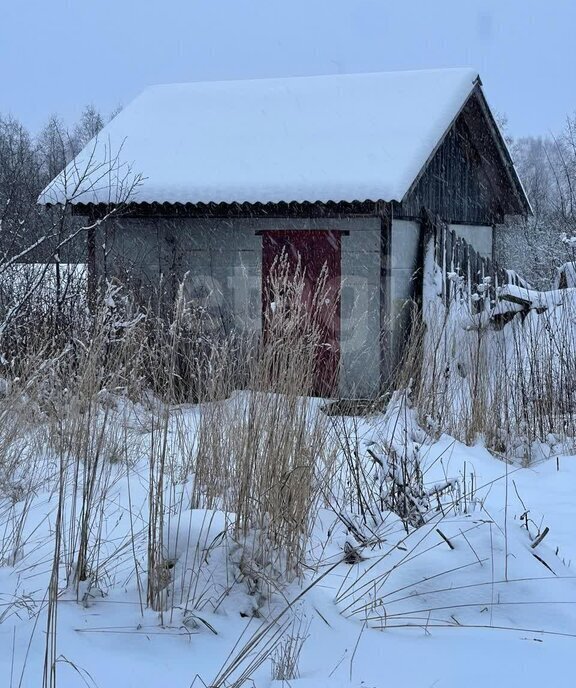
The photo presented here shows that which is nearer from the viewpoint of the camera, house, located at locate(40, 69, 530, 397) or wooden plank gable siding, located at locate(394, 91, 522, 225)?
house, located at locate(40, 69, 530, 397)

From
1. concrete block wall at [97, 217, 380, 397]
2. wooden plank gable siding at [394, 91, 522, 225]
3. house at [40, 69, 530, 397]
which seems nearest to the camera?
house at [40, 69, 530, 397]

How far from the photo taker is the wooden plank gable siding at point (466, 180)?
11.1 meters

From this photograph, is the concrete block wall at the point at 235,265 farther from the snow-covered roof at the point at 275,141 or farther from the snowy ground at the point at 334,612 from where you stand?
the snowy ground at the point at 334,612

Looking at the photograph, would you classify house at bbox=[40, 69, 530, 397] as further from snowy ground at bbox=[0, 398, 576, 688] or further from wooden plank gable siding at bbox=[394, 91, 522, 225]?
snowy ground at bbox=[0, 398, 576, 688]

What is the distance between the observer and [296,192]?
942cm

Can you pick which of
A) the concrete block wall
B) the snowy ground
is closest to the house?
the concrete block wall

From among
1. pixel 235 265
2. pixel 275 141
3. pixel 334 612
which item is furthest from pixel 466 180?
pixel 334 612

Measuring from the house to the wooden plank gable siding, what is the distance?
52mm

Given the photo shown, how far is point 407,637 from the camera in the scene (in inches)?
121

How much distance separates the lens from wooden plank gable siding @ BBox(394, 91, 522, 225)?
11105mm

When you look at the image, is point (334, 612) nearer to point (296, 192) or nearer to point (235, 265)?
point (296, 192)

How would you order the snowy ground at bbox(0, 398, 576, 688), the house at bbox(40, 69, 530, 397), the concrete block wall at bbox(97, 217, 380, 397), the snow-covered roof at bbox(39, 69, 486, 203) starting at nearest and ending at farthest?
1. the snowy ground at bbox(0, 398, 576, 688)
2. the snow-covered roof at bbox(39, 69, 486, 203)
3. the house at bbox(40, 69, 530, 397)
4. the concrete block wall at bbox(97, 217, 380, 397)

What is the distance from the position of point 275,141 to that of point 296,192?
1680 mm

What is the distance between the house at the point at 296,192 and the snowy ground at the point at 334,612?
5567 millimetres
